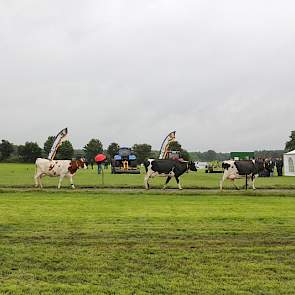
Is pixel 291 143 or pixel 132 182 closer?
pixel 132 182

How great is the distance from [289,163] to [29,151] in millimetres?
65695

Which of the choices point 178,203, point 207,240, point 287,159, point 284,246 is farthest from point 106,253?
point 287,159

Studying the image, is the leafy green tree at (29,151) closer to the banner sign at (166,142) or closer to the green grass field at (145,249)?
the banner sign at (166,142)

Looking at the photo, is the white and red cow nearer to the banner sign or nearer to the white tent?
the banner sign

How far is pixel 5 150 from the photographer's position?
358ft

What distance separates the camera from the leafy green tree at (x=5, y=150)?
4296 inches

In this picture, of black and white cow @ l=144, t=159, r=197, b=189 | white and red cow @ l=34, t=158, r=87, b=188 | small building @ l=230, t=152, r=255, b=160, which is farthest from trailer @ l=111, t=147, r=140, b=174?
white and red cow @ l=34, t=158, r=87, b=188

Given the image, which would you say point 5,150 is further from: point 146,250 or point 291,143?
point 146,250

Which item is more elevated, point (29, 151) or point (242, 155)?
point (29, 151)

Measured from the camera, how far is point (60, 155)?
78.9 meters

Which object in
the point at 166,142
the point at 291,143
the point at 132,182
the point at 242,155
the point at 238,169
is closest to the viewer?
the point at 238,169

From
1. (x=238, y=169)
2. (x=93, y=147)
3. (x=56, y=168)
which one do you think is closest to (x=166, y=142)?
(x=238, y=169)

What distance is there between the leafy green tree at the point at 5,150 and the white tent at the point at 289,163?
7814 cm

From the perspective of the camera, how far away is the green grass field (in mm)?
6562
